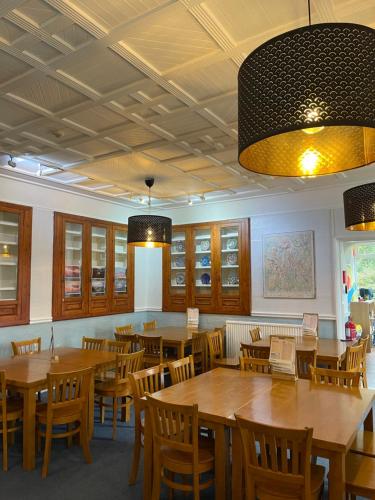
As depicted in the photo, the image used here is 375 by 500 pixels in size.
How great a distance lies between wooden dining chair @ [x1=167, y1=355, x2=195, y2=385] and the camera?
3287 mm

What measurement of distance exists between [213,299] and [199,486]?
4.45 meters

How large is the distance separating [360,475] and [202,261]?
16.4ft

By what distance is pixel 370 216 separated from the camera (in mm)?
3475

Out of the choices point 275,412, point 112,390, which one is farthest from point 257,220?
point 275,412

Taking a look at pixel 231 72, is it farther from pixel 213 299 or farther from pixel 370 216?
pixel 213 299

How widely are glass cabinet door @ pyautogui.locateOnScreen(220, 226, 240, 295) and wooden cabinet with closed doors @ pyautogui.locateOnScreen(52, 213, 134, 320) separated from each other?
1.78 metres

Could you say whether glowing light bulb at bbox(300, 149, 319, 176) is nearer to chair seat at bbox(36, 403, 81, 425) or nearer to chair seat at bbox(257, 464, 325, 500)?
chair seat at bbox(257, 464, 325, 500)

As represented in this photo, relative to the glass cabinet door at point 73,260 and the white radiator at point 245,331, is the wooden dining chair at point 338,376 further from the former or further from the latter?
the glass cabinet door at point 73,260

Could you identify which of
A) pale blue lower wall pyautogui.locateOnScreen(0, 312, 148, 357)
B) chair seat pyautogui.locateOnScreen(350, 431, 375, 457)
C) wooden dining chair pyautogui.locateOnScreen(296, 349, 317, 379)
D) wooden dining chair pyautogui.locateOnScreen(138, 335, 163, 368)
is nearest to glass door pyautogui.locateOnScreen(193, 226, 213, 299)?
pale blue lower wall pyautogui.locateOnScreen(0, 312, 148, 357)

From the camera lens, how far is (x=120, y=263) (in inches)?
276

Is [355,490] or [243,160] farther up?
[243,160]

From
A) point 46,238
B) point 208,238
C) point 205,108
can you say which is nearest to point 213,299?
point 208,238

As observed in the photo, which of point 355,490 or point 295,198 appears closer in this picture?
point 355,490

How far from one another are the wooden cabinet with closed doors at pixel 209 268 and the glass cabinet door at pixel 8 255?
9.53 feet
